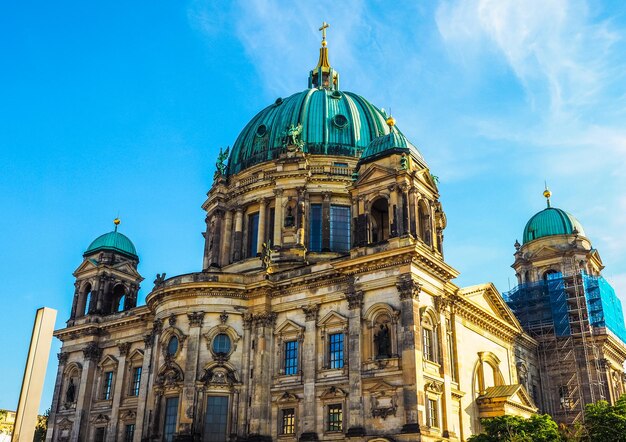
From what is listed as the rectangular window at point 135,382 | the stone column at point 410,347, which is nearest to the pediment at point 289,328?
the stone column at point 410,347

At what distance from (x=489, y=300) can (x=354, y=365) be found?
16.2 metres

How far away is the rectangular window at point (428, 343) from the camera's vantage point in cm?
3550

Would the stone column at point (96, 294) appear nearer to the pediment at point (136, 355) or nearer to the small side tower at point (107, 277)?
the small side tower at point (107, 277)

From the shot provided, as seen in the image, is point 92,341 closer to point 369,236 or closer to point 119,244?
point 119,244

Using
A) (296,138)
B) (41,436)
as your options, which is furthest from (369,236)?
(41,436)

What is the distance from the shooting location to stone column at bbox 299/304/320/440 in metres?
36.7

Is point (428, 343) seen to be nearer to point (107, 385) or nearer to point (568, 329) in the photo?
point (568, 329)

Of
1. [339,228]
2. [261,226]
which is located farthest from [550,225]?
[261,226]

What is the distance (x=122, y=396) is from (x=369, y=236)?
75.1 feet

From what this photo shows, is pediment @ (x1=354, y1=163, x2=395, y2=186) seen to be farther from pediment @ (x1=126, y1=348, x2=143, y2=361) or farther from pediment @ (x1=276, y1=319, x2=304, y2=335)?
pediment @ (x1=126, y1=348, x2=143, y2=361)

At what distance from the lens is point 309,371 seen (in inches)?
1494

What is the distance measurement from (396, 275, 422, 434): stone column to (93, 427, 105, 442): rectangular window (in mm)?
26028

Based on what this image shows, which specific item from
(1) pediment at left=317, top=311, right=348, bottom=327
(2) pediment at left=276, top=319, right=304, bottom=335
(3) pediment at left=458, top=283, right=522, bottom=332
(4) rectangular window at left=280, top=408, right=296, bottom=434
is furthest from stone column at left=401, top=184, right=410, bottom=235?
(4) rectangular window at left=280, top=408, right=296, bottom=434

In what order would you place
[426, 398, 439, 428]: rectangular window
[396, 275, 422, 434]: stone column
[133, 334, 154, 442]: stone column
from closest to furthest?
[396, 275, 422, 434]: stone column
[426, 398, 439, 428]: rectangular window
[133, 334, 154, 442]: stone column
